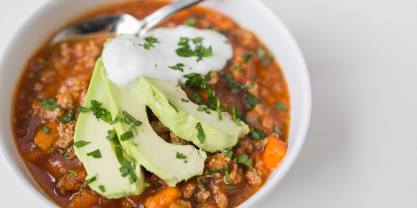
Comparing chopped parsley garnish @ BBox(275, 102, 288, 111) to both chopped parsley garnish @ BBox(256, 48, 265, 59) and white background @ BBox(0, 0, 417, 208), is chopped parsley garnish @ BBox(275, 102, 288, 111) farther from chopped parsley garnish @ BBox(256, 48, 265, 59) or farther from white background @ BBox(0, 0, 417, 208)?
chopped parsley garnish @ BBox(256, 48, 265, 59)

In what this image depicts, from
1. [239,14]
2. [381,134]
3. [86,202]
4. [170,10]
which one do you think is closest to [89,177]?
[86,202]

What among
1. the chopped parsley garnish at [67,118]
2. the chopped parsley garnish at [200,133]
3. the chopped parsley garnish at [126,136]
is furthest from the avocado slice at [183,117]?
the chopped parsley garnish at [67,118]

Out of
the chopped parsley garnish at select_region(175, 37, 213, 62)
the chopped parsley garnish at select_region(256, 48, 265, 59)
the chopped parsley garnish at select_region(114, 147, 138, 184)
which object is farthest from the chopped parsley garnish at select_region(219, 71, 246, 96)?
the chopped parsley garnish at select_region(114, 147, 138, 184)

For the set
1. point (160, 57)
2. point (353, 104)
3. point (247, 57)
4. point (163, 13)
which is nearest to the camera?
point (160, 57)

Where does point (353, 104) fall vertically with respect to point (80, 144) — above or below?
below

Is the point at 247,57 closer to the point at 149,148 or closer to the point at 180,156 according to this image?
the point at 180,156

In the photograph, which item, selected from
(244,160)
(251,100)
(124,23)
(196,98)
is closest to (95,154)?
(196,98)
